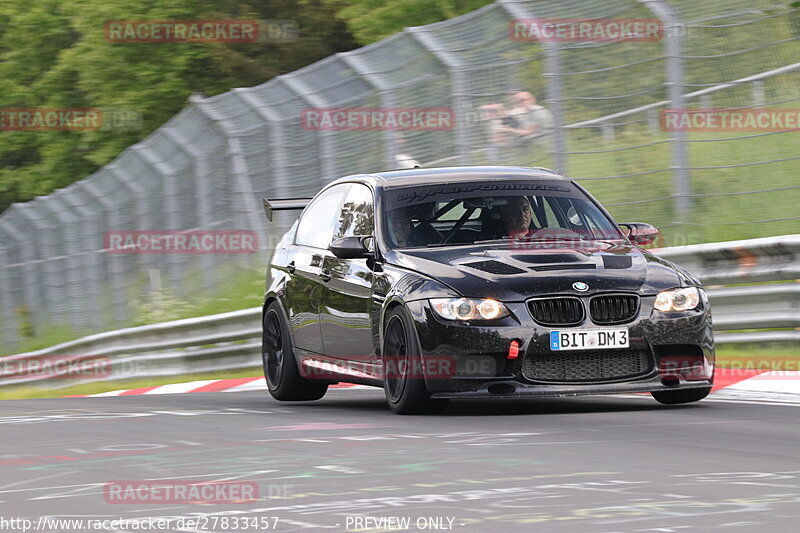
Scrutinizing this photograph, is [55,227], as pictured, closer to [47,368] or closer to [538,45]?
[47,368]

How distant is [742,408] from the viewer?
9.73 metres

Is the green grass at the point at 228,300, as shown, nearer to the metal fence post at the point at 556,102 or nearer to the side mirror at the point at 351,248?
the metal fence post at the point at 556,102

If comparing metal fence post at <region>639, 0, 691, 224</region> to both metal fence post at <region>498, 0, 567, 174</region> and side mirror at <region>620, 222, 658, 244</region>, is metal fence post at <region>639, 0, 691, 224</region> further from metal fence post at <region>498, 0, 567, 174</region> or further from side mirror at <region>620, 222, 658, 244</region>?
side mirror at <region>620, 222, 658, 244</region>

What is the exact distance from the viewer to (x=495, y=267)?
31.4 ft

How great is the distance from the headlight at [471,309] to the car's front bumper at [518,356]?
0.13 feet

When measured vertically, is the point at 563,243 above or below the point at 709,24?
below

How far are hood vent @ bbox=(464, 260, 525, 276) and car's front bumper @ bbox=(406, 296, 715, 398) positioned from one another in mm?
248

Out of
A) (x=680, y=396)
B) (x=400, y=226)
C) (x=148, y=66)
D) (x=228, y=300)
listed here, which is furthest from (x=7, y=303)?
(x=680, y=396)

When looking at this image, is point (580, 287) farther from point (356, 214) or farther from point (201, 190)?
point (201, 190)

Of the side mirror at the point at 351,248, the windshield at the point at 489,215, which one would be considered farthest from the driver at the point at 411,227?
the side mirror at the point at 351,248

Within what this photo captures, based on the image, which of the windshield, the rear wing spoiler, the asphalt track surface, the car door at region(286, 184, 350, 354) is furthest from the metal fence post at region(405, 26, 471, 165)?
the asphalt track surface

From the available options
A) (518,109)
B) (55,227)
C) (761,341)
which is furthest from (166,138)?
(761,341)

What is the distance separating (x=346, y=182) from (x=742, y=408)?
3.52m

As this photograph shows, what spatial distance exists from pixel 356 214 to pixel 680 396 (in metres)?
2.55
